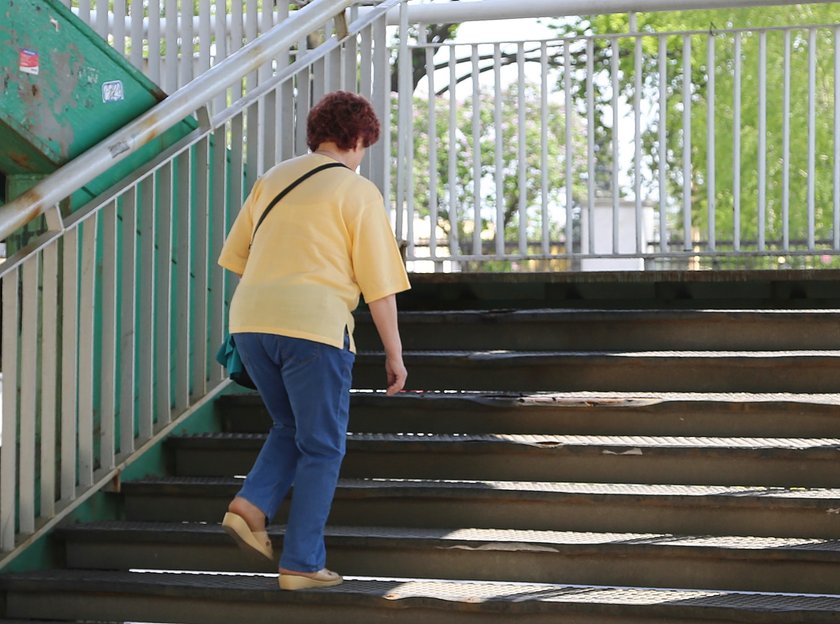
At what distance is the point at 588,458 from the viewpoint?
410 centimetres

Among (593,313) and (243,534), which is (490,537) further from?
(593,313)

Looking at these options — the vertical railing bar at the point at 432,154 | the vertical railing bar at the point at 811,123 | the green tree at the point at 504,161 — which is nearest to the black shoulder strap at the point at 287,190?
the vertical railing bar at the point at 432,154

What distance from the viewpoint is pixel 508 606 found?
3428 mm

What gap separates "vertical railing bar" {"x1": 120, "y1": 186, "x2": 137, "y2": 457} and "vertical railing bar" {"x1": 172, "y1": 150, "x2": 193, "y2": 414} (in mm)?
237

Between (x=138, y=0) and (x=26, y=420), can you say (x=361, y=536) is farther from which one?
(x=138, y=0)

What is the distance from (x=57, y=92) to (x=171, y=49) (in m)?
1.45

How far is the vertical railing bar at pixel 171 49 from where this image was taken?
538 centimetres

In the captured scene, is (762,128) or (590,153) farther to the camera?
(590,153)

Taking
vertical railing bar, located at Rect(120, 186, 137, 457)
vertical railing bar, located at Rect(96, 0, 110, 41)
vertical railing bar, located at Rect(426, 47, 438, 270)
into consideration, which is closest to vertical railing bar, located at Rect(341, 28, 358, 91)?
vertical railing bar, located at Rect(426, 47, 438, 270)

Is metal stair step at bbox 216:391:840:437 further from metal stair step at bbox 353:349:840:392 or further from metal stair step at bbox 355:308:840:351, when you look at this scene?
metal stair step at bbox 355:308:840:351

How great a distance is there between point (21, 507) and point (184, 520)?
55 centimetres

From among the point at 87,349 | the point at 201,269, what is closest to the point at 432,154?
the point at 201,269

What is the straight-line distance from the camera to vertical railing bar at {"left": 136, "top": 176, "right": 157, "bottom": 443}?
433cm

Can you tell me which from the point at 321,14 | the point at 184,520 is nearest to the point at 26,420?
the point at 184,520
